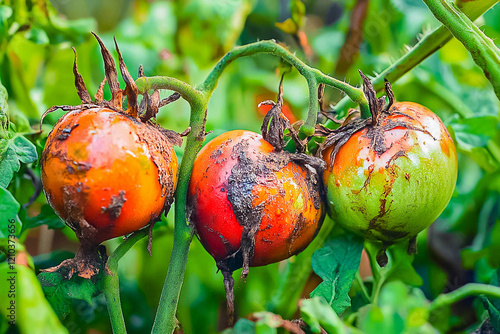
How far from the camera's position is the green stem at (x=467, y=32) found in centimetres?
60

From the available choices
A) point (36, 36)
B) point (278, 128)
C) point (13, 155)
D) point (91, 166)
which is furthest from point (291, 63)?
point (36, 36)

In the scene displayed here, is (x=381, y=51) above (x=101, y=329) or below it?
above

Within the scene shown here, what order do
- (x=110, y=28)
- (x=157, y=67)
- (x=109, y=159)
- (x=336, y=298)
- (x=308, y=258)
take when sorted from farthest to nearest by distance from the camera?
1. (x=110, y=28)
2. (x=157, y=67)
3. (x=308, y=258)
4. (x=336, y=298)
5. (x=109, y=159)

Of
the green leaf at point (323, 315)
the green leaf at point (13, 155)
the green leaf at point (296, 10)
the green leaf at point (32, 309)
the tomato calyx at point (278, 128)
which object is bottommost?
the green leaf at point (323, 315)

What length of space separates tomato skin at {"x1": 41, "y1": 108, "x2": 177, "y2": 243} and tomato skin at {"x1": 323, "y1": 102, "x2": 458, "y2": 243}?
0.82ft

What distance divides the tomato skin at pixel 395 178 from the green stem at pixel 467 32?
0.34 feet

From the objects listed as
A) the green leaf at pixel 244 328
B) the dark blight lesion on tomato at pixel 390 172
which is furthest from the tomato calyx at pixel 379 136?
the green leaf at pixel 244 328

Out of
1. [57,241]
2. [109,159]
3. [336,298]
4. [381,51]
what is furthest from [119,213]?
[381,51]

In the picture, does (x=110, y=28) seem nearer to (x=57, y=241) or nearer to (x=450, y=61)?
(x=57, y=241)

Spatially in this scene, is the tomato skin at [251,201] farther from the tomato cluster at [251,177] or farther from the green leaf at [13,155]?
the green leaf at [13,155]

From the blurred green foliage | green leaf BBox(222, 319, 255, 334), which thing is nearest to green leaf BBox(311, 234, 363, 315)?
the blurred green foliage

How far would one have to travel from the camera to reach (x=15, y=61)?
94 centimetres

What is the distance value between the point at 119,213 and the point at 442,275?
28.0 inches

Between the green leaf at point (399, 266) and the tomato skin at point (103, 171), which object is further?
the green leaf at point (399, 266)
